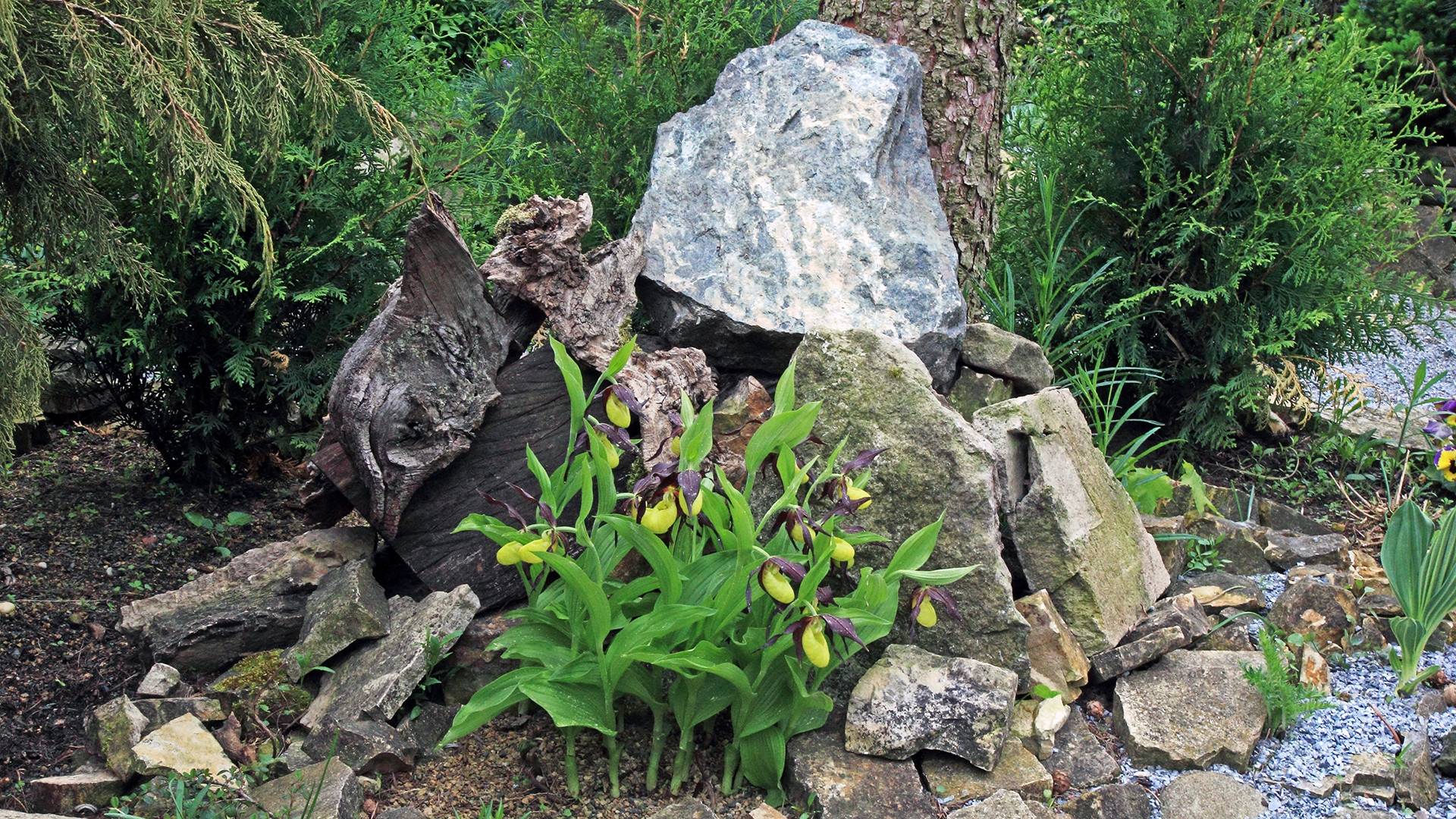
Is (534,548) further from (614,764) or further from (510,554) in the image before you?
(614,764)

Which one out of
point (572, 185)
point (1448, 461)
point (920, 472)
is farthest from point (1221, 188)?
point (572, 185)

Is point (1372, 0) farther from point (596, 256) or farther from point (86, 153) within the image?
point (86, 153)

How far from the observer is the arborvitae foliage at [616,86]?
410cm

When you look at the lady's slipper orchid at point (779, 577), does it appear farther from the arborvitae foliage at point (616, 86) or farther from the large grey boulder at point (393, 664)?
the arborvitae foliage at point (616, 86)

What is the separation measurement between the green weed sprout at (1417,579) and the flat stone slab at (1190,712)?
451 millimetres

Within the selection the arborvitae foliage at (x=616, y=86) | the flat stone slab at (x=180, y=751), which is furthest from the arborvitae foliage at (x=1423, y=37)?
the flat stone slab at (x=180, y=751)

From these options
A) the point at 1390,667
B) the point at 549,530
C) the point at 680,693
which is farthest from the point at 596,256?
the point at 1390,667

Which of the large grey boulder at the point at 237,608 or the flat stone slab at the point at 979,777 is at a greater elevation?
the large grey boulder at the point at 237,608

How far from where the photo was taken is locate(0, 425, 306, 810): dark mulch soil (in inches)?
104

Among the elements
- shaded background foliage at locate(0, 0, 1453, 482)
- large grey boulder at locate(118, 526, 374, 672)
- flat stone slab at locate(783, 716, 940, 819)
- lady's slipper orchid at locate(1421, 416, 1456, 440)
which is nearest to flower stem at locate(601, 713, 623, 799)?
flat stone slab at locate(783, 716, 940, 819)

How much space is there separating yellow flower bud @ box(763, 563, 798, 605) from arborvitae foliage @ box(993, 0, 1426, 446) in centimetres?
309

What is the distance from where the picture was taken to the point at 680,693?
7.76ft

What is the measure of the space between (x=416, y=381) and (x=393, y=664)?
0.78 meters

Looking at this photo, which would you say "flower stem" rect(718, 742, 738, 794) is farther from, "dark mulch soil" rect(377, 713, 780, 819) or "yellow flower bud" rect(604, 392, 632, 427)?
"yellow flower bud" rect(604, 392, 632, 427)
